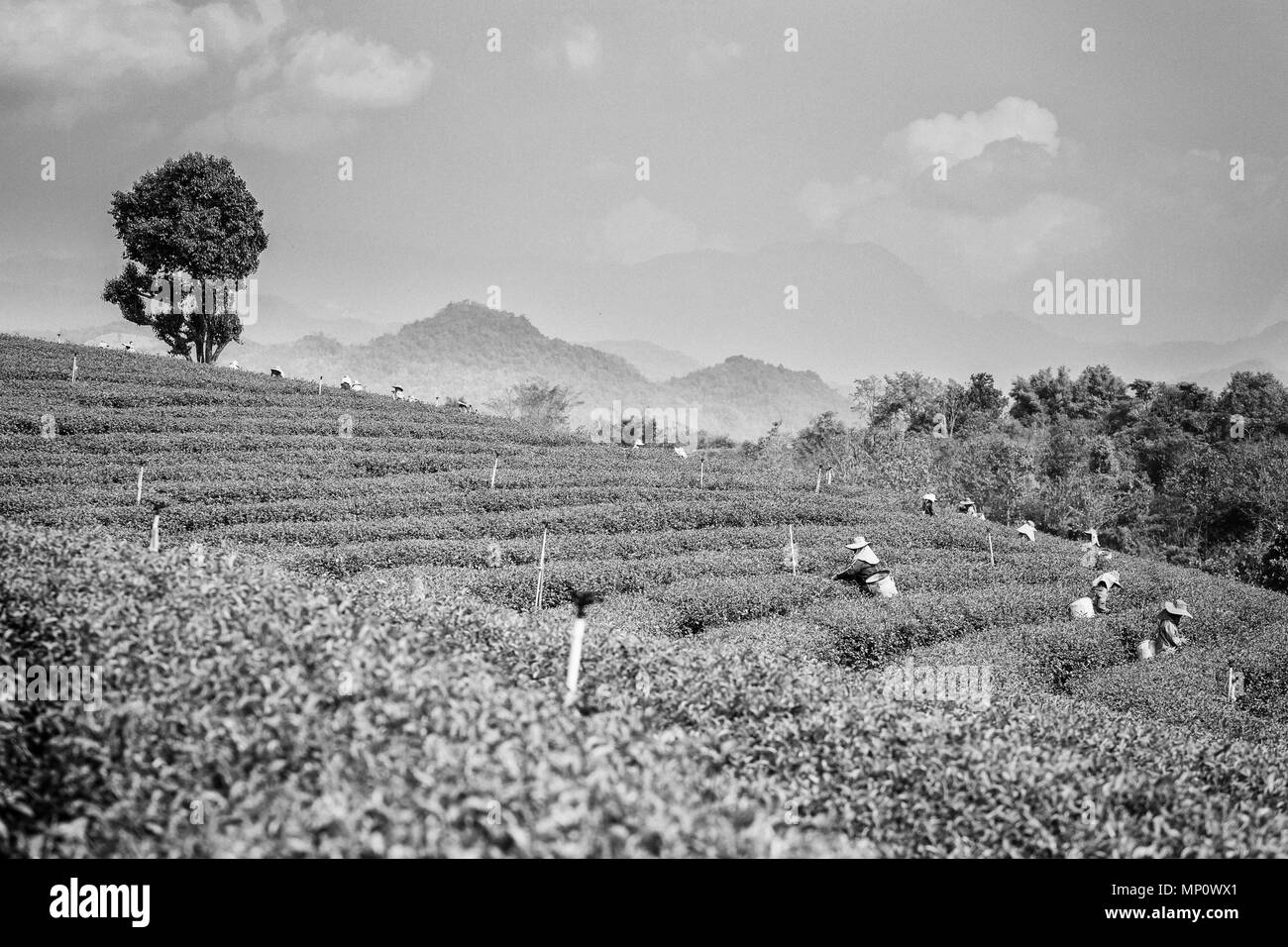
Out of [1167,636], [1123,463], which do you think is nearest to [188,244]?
[1167,636]

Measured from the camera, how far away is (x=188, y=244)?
41844 millimetres

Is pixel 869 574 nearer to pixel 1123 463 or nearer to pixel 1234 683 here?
pixel 1234 683

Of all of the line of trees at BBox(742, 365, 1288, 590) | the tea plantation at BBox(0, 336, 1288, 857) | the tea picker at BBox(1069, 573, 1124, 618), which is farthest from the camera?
the line of trees at BBox(742, 365, 1288, 590)

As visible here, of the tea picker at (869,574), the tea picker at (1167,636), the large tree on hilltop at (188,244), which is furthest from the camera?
the large tree on hilltop at (188,244)

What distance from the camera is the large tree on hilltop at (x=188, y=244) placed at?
139 ft

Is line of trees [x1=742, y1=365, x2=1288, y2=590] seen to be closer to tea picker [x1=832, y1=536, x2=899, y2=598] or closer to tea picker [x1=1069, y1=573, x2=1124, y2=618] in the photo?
tea picker [x1=1069, y1=573, x2=1124, y2=618]

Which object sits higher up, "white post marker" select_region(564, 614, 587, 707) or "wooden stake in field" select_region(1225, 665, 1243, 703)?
"white post marker" select_region(564, 614, 587, 707)

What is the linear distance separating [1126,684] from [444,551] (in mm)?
Result: 12678

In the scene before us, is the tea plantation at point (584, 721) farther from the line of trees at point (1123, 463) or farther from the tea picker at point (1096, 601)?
the line of trees at point (1123, 463)

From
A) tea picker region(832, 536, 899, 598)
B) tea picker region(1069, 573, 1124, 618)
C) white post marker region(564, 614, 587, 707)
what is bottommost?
tea picker region(1069, 573, 1124, 618)

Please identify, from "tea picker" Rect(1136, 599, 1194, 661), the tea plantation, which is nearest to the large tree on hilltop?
the tea plantation

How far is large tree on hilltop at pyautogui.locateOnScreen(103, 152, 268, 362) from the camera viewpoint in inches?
1668

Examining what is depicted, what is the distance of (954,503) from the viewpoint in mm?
46688

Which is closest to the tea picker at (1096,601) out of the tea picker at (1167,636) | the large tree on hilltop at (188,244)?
the tea picker at (1167,636)
